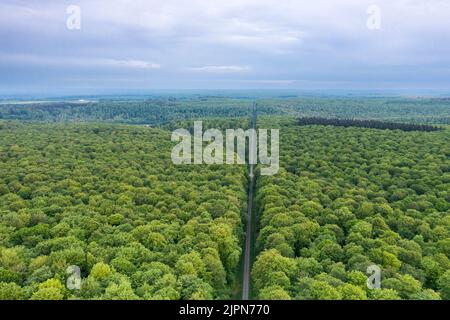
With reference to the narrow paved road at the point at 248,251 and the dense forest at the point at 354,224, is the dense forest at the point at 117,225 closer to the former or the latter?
the narrow paved road at the point at 248,251

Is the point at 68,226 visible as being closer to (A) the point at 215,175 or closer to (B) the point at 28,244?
(B) the point at 28,244

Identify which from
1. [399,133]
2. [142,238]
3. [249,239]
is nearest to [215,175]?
[249,239]

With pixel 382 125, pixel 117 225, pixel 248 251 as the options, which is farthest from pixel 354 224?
pixel 382 125

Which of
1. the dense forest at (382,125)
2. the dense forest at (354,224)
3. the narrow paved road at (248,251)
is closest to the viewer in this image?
the dense forest at (354,224)

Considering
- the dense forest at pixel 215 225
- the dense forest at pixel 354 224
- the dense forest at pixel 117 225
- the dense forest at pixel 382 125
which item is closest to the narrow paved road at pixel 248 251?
the dense forest at pixel 215 225

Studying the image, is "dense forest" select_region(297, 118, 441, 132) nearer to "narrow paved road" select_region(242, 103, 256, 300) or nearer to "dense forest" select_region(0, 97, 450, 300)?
Result: "dense forest" select_region(0, 97, 450, 300)

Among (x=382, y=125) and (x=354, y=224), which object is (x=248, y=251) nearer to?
(x=354, y=224)
